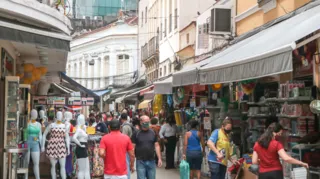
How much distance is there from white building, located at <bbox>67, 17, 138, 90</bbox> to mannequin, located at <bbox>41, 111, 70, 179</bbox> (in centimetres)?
3659

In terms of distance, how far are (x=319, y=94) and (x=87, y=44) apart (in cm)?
4694

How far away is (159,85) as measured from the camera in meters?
17.5

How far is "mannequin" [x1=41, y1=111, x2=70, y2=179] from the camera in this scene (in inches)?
528

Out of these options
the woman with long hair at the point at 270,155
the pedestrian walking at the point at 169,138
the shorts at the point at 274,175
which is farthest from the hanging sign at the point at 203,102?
the shorts at the point at 274,175

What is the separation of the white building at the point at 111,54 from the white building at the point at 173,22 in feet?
58.6

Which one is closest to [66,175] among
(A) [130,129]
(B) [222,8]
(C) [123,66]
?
(A) [130,129]

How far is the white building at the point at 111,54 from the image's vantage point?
5125 cm

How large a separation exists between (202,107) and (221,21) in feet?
11.9

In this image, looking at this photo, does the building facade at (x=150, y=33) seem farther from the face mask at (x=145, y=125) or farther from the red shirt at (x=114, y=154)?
the red shirt at (x=114, y=154)

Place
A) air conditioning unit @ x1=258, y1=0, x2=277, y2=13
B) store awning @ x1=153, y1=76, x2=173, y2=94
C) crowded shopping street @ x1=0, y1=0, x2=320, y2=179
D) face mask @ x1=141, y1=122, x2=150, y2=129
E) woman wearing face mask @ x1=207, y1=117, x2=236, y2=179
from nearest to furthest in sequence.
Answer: crowded shopping street @ x1=0, y1=0, x2=320, y2=179 < woman wearing face mask @ x1=207, y1=117, x2=236, y2=179 < face mask @ x1=141, y1=122, x2=150, y2=129 < air conditioning unit @ x1=258, y1=0, x2=277, y2=13 < store awning @ x1=153, y1=76, x2=173, y2=94

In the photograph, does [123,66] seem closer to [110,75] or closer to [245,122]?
[110,75]

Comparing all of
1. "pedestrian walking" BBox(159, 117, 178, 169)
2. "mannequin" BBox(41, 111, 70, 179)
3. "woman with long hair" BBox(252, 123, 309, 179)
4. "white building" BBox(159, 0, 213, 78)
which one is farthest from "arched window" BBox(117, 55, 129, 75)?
"woman with long hair" BBox(252, 123, 309, 179)

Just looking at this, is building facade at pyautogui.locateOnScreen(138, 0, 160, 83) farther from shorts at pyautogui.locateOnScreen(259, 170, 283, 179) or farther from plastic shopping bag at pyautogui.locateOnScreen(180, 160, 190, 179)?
shorts at pyautogui.locateOnScreen(259, 170, 283, 179)

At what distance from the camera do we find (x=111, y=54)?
52.5m
